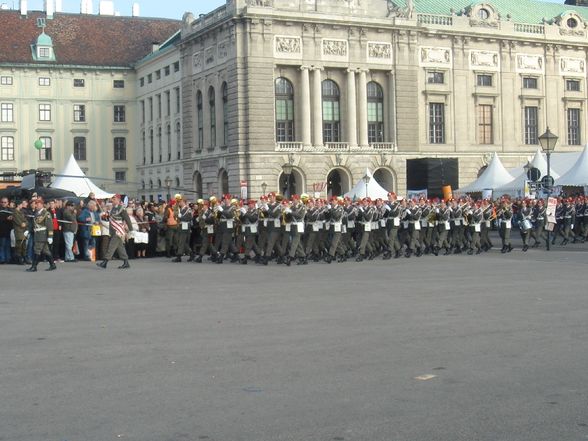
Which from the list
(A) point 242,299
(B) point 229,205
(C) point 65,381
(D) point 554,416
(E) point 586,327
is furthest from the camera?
(B) point 229,205

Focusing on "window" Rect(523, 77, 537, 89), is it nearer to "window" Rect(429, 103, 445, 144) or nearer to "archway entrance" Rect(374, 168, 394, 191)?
"window" Rect(429, 103, 445, 144)

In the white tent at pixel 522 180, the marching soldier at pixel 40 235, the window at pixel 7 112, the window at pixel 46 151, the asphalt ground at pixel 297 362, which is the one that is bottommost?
the asphalt ground at pixel 297 362

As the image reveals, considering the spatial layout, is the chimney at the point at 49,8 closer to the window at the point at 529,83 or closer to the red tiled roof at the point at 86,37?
the red tiled roof at the point at 86,37

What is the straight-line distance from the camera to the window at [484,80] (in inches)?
2837

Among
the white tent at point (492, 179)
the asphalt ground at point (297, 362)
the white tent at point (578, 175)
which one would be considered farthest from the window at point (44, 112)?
the asphalt ground at point (297, 362)

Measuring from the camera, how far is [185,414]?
7.91m

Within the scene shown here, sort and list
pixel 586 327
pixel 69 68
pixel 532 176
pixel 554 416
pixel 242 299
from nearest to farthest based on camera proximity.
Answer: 1. pixel 554 416
2. pixel 586 327
3. pixel 242 299
4. pixel 532 176
5. pixel 69 68

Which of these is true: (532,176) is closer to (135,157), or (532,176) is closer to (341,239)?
(341,239)

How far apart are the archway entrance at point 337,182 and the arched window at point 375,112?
331 centimetres

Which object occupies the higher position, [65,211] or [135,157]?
[135,157]

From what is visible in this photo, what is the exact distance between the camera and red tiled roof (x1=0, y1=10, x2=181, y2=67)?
3236 inches

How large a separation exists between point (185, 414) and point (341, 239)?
20.7 meters

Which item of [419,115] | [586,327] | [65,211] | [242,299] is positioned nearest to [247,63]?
[419,115]

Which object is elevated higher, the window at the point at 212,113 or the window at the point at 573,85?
the window at the point at 573,85
